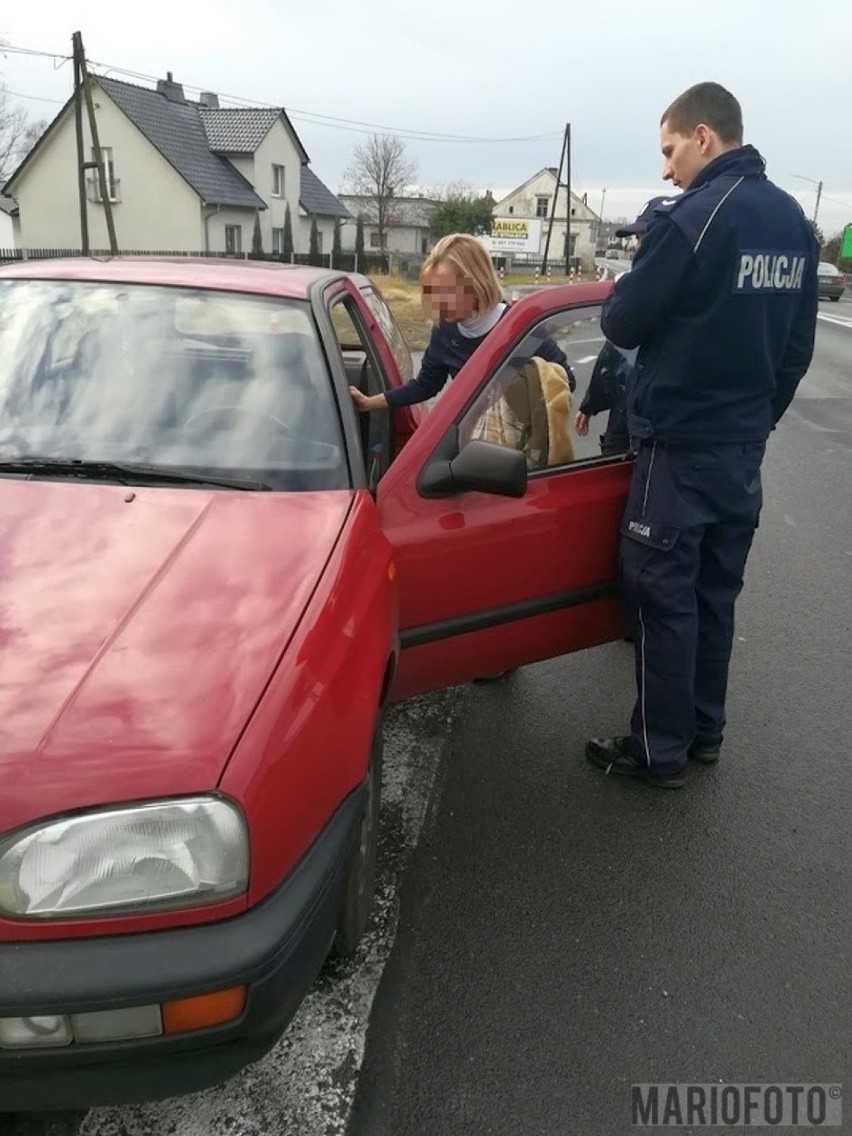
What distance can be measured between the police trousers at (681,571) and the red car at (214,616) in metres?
0.16

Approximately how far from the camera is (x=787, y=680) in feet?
13.9

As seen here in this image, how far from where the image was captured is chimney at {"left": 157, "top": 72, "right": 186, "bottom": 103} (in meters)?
43.7

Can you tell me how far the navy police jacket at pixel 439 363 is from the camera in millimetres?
3475

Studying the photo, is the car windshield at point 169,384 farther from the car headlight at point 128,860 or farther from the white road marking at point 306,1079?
the white road marking at point 306,1079

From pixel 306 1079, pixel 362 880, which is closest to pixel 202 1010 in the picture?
pixel 306 1079

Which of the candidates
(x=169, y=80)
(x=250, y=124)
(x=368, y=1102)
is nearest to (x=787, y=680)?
(x=368, y=1102)

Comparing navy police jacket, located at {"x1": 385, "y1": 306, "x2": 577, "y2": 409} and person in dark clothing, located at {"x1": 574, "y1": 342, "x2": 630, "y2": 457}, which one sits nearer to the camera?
person in dark clothing, located at {"x1": 574, "y1": 342, "x2": 630, "y2": 457}

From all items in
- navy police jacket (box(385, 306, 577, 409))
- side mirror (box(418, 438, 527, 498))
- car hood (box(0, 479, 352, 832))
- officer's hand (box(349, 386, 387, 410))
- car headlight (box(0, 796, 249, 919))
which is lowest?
car headlight (box(0, 796, 249, 919))

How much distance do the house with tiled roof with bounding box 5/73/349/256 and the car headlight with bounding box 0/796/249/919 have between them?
39907 millimetres

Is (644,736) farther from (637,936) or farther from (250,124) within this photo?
(250,124)

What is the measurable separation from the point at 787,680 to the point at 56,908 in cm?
352

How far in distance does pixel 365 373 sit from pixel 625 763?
1907mm

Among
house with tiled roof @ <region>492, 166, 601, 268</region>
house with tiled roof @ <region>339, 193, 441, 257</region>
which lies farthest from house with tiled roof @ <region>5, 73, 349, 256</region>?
house with tiled roof @ <region>492, 166, 601, 268</region>
